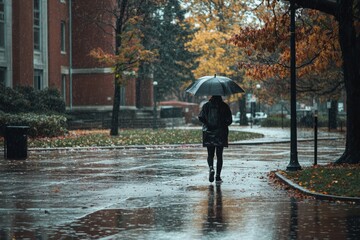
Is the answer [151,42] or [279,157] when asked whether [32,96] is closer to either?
[279,157]

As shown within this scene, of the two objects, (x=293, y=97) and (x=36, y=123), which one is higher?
(x=293, y=97)

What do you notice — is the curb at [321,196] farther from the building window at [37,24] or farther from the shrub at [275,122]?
the shrub at [275,122]

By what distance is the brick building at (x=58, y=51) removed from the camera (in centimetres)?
4353

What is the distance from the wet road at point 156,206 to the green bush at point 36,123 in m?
14.6

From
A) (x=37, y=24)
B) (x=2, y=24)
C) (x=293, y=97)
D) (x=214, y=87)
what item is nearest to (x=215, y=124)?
(x=214, y=87)

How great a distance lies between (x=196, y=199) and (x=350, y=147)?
24.4 feet

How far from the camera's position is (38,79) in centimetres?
4834

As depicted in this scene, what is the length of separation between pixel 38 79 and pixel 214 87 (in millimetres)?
32689

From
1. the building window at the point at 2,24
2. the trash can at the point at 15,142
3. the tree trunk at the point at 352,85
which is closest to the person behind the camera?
the tree trunk at the point at 352,85

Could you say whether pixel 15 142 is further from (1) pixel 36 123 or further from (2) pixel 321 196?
(2) pixel 321 196

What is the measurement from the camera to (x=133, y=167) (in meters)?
21.6

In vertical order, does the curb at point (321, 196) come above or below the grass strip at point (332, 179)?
below

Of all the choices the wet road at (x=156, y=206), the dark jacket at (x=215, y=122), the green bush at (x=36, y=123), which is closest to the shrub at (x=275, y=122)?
the green bush at (x=36, y=123)

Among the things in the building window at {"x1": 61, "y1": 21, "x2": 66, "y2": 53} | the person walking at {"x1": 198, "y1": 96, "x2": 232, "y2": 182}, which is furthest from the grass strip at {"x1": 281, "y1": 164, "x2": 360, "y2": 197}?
the building window at {"x1": 61, "y1": 21, "x2": 66, "y2": 53}
